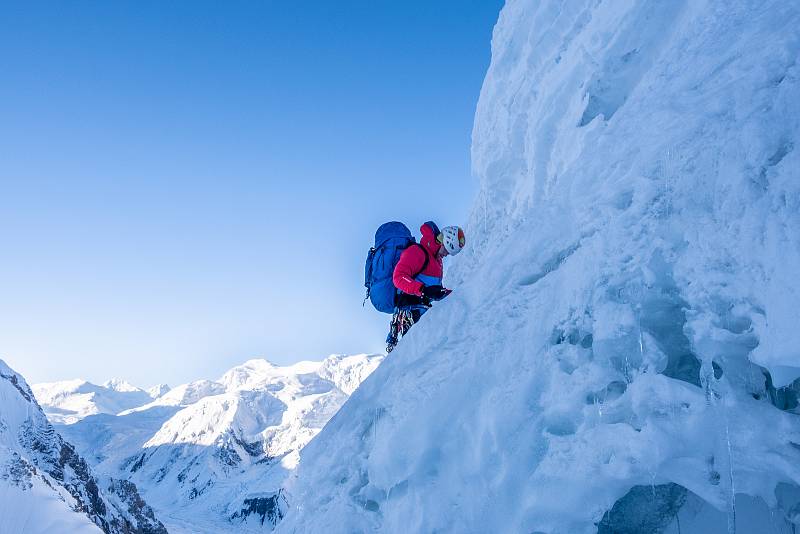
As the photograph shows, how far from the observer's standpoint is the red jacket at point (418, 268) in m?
5.71

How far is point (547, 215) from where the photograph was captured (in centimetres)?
448

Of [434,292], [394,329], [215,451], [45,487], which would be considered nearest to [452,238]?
[434,292]

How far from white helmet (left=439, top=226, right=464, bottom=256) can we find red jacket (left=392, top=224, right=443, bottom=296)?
10 cm

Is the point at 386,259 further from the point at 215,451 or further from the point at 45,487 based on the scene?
the point at 215,451

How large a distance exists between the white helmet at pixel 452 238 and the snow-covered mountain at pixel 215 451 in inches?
3814

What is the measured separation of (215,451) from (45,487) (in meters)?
116

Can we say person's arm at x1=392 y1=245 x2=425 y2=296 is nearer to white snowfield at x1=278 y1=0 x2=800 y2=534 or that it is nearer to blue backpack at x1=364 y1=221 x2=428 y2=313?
blue backpack at x1=364 y1=221 x2=428 y2=313

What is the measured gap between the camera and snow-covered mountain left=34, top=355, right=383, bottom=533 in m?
104

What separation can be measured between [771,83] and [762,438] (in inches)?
84.0

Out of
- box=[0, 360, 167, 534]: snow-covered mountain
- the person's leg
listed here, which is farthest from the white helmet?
box=[0, 360, 167, 534]: snow-covered mountain

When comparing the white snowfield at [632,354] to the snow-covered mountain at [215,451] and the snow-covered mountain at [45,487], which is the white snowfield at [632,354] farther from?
the snow-covered mountain at [215,451]

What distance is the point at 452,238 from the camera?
6039mm

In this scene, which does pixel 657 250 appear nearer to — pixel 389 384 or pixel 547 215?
pixel 547 215

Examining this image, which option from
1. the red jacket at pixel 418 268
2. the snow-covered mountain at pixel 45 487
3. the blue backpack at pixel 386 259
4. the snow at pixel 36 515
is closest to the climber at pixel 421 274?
the red jacket at pixel 418 268
